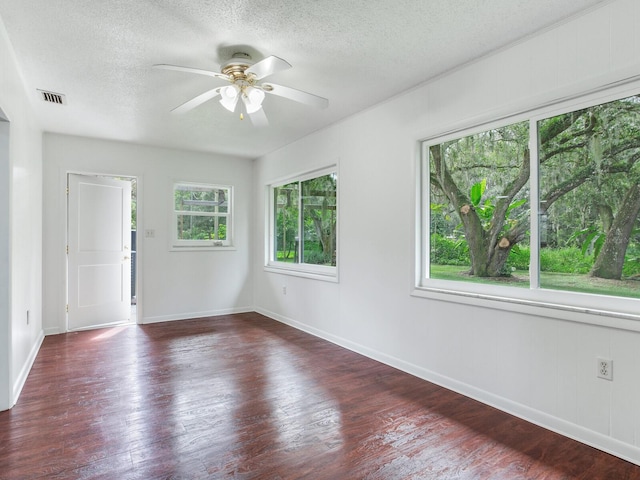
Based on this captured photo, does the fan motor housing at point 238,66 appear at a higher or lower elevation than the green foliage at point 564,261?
higher

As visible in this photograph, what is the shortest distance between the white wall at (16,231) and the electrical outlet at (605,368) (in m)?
3.66

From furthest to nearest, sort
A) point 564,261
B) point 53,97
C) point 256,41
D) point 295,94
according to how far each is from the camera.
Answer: point 53,97
point 295,94
point 256,41
point 564,261

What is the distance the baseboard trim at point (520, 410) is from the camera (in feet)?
6.63

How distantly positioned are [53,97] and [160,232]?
2.21m

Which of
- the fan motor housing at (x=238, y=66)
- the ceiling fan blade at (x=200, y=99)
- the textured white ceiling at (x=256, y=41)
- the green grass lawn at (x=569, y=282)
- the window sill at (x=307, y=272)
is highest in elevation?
the textured white ceiling at (x=256, y=41)

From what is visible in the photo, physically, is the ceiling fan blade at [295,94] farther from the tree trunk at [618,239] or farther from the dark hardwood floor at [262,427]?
the dark hardwood floor at [262,427]

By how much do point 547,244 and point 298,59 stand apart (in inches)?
83.4

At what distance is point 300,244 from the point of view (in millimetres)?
5102

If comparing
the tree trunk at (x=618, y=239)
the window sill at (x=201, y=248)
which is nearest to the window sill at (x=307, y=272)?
the window sill at (x=201, y=248)

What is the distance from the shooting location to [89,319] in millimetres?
4867

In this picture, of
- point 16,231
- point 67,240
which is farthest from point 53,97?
point 67,240

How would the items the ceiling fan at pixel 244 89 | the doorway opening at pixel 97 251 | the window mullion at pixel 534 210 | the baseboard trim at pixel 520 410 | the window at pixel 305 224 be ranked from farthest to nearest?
the doorway opening at pixel 97 251 → the window at pixel 305 224 → the ceiling fan at pixel 244 89 → the window mullion at pixel 534 210 → the baseboard trim at pixel 520 410

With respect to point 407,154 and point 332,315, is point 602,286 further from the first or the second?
point 332,315

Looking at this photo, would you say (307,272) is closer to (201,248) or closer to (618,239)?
(201,248)
